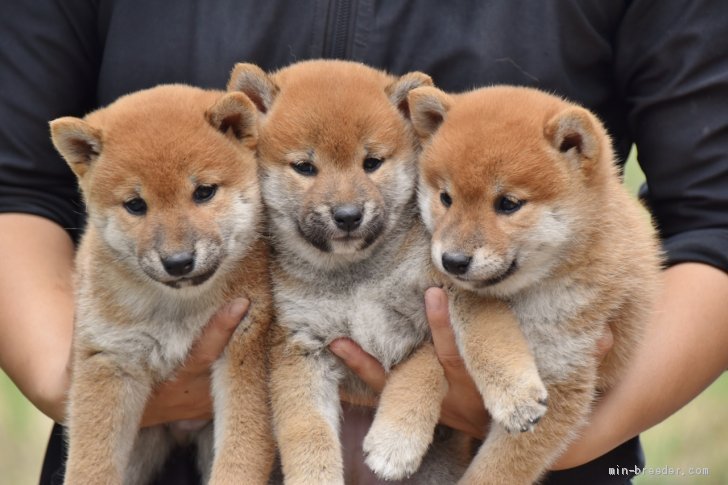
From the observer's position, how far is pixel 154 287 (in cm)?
342

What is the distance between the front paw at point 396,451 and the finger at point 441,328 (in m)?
0.28

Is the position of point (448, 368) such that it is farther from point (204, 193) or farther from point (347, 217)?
point (204, 193)

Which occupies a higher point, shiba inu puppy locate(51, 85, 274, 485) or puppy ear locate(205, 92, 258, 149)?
puppy ear locate(205, 92, 258, 149)

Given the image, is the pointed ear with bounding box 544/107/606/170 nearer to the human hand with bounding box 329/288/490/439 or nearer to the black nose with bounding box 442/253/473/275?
the black nose with bounding box 442/253/473/275

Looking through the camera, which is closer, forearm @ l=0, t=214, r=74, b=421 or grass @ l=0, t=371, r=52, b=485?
forearm @ l=0, t=214, r=74, b=421

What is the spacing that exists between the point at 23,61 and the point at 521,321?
2272 millimetres

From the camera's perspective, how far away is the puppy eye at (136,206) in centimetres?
329

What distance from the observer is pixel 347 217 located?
3.31 m

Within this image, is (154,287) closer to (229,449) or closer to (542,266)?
(229,449)

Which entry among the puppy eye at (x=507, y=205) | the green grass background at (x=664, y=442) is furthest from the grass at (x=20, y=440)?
the puppy eye at (x=507, y=205)

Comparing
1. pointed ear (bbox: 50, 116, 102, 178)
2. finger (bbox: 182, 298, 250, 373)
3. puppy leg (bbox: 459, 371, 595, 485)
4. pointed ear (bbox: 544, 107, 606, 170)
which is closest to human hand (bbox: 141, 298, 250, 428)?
finger (bbox: 182, 298, 250, 373)

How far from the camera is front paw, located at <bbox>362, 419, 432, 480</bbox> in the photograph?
326 cm

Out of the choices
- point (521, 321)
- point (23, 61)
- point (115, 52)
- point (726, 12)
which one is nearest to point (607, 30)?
point (726, 12)

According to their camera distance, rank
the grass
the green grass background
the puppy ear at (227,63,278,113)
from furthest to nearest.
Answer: the grass
the green grass background
the puppy ear at (227,63,278,113)
